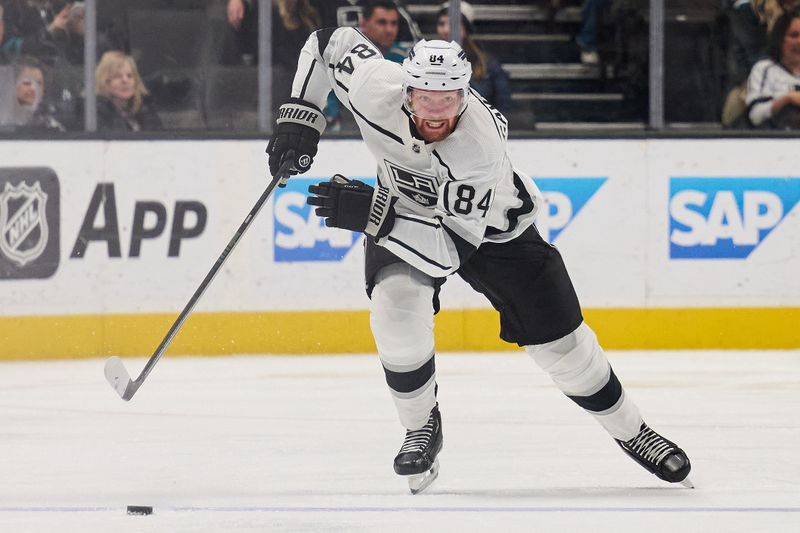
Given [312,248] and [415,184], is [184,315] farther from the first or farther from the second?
[312,248]

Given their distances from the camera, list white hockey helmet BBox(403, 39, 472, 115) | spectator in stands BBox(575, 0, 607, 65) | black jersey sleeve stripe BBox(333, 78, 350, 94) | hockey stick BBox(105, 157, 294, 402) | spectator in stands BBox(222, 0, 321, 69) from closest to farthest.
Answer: white hockey helmet BBox(403, 39, 472, 115) < black jersey sleeve stripe BBox(333, 78, 350, 94) < hockey stick BBox(105, 157, 294, 402) < spectator in stands BBox(222, 0, 321, 69) < spectator in stands BBox(575, 0, 607, 65)

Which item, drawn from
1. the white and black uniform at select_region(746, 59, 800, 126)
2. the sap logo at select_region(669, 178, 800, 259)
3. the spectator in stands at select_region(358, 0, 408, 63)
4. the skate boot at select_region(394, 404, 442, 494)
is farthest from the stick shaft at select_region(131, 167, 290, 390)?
the white and black uniform at select_region(746, 59, 800, 126)

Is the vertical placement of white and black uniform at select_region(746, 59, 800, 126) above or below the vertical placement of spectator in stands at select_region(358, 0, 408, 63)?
below

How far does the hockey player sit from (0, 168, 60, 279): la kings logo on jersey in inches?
105

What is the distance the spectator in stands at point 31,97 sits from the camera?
584 cm

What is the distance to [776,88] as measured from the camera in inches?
245

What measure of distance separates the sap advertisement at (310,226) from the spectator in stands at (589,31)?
1.38 ft

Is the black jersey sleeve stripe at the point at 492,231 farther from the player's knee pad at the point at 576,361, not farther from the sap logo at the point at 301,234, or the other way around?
the sap logo at the point at 301,234

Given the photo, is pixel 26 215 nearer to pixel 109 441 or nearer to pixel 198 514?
pixel 109 441

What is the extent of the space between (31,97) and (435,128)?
10.7 feet

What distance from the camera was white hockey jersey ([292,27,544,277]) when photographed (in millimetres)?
3057

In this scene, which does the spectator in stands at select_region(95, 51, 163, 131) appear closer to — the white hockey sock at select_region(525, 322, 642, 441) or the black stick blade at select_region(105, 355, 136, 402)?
the black stick blade at select_region(105, 355, 136, 402)

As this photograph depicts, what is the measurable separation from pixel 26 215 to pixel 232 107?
37.4 inches

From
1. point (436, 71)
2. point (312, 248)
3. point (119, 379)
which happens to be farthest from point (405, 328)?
point (312, 248)
